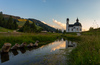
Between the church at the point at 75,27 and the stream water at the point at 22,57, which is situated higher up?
the church at the point at 75,27

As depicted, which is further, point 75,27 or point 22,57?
point 75,27

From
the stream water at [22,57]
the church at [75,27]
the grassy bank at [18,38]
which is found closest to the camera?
the stream water at [22,57]

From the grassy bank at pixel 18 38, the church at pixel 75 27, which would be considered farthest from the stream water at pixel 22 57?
the church at pixel 75 27

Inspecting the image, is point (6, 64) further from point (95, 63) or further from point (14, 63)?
point (95, 63)

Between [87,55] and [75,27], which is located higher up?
[75,27]

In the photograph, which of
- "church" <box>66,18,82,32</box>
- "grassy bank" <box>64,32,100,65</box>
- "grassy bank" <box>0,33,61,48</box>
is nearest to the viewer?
"grassy bank" <box>64,32,100,65</box>

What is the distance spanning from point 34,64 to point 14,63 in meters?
1.77

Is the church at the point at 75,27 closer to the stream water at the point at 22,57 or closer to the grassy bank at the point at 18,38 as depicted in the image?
the grassy bank at the point at 18,38

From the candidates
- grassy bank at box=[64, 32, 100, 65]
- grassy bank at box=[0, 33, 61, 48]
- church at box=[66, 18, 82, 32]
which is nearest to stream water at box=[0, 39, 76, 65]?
grassy bank at box=[64, 32, 100, 65]

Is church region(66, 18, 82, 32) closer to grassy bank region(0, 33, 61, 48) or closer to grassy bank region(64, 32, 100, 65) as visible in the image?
grassy bank region(0, 33, 61, 48)

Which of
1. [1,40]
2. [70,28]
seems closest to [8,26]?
[1,40]

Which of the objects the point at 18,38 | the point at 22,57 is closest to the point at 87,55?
the point at 22,57

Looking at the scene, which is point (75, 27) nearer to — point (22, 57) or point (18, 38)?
point (18, 38)

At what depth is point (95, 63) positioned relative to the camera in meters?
3.90
